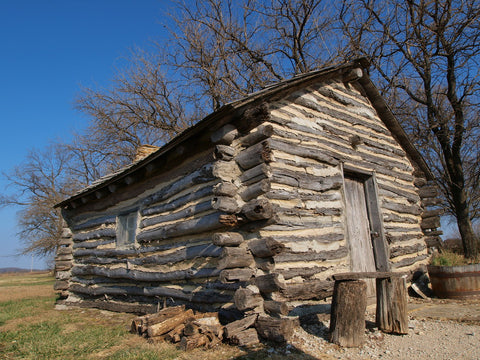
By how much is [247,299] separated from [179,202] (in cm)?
Result: 270

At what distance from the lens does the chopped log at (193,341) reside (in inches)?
165

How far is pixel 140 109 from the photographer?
68.6 ft

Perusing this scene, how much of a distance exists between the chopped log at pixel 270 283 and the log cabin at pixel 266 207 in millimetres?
15

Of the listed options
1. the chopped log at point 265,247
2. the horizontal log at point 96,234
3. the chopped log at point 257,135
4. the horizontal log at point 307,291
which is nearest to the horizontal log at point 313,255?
the chopped log at point 265,247

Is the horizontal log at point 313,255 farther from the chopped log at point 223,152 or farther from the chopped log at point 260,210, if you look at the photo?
the chopped log at point 223,152

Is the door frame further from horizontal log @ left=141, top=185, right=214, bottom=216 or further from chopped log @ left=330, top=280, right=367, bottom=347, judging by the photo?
chopped log @ left=330, top=280, right=367, bottom=347

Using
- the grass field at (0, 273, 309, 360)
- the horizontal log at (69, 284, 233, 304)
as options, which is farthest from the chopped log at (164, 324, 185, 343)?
the horizontal log at (69, 284, 233, 304)

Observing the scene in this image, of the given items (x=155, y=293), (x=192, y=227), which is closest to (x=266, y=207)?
(x=192, y=227)

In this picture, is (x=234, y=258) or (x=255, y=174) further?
(x=255, y=174)

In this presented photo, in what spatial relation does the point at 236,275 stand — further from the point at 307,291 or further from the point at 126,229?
the point at 126,229

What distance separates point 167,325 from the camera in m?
4.81

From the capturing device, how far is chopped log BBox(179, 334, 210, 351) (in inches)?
165

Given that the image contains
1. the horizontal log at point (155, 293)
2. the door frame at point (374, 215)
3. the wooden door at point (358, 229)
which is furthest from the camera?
the door frame at point (374, 215)

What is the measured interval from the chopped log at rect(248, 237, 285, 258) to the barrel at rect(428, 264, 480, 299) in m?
4.34
